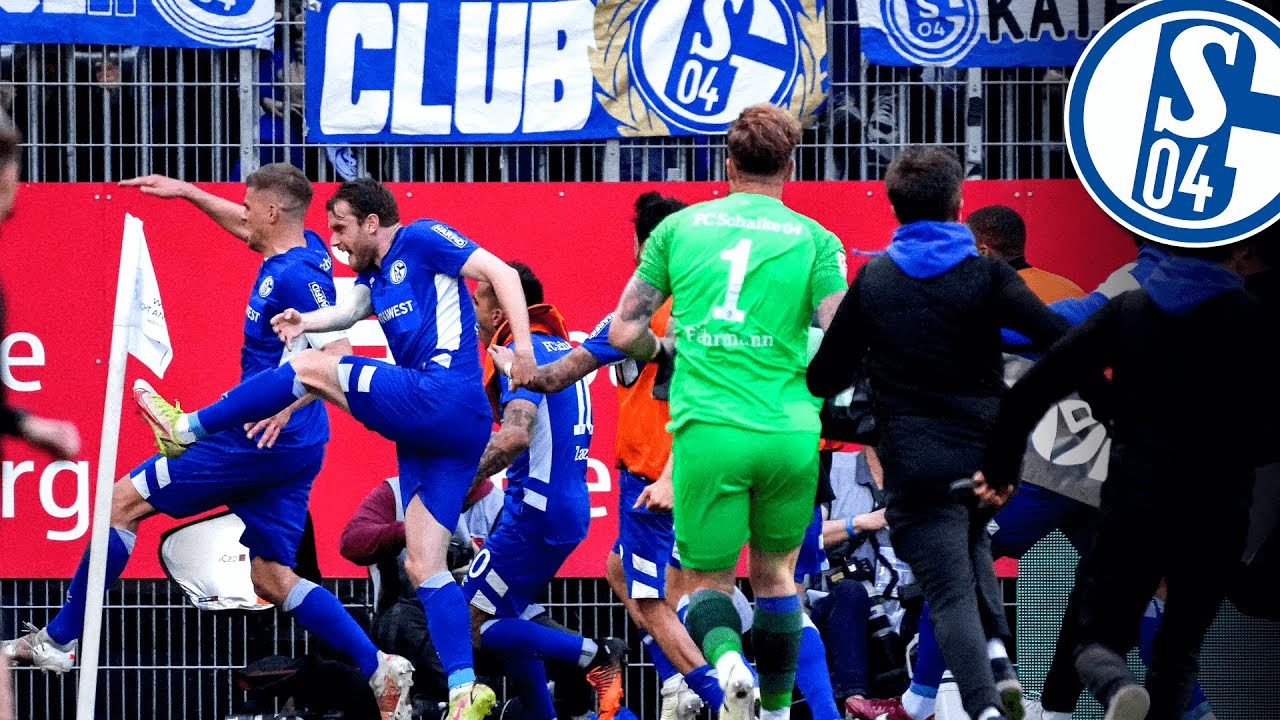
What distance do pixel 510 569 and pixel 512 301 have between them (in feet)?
4.66

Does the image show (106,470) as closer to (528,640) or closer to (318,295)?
(318,295)

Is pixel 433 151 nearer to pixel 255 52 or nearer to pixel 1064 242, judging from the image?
pixel 255 52

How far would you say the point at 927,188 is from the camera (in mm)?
6219

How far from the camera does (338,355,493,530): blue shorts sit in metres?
7.58

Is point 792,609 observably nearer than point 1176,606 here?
No

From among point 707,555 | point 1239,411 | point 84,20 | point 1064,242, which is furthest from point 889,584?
point 84,20

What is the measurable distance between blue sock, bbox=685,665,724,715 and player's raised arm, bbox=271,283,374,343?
6.96ft

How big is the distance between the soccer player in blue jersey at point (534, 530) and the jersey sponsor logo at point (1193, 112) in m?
2.75

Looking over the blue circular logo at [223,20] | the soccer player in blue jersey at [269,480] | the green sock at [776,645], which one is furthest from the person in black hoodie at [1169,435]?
the blue circular logo at [223,20]

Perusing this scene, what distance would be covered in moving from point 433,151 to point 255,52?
1100mm


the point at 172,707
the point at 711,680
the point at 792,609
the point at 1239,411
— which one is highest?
the point at 1239,411

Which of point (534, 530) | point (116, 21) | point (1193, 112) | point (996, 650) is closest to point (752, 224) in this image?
point (996, 650)

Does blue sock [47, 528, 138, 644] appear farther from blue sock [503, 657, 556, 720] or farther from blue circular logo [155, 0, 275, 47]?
blue circular logo [155, 0, 275, 47]

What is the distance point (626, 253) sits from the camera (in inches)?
392
